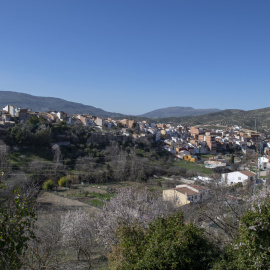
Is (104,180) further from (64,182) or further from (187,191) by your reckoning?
(187,191)

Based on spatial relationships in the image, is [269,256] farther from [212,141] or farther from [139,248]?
[212,141]

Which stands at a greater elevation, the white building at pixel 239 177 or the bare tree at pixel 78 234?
the bare tree at pixel 78 234

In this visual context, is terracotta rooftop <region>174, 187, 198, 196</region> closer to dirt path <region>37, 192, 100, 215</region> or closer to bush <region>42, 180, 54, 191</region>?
dirt path <region>37, 192, 100, 215</region>

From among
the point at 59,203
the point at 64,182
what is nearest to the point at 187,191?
the point at 59,203

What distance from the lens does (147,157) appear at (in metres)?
32.8

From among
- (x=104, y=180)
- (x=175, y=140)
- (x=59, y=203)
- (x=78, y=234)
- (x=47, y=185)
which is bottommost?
(x=104, y=180)

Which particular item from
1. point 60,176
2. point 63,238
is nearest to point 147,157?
point 60,176

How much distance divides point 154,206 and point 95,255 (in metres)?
3.00

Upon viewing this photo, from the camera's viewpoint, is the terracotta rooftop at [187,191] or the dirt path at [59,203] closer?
the dirt path at [59,203]

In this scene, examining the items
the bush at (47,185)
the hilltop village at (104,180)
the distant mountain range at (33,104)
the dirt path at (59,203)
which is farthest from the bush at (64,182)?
the distant mountain range at (33,104)

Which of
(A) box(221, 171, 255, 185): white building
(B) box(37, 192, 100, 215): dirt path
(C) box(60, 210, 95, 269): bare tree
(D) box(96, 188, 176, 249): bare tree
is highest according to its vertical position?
(D) box(96, 188, 176, 249): bare tree

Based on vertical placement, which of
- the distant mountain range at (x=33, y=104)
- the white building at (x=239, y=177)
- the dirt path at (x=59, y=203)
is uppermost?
the distant mountain range at (x=33, y=104)

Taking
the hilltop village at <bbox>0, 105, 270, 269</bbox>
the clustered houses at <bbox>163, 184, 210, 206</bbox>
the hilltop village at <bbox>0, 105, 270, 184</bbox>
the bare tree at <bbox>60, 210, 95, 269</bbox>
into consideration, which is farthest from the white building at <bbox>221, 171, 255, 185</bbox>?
the bare tree at <bbox>60, 210, 95, 269</bbox>

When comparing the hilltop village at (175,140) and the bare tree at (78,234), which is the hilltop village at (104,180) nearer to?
the bare tree at (78,234)
